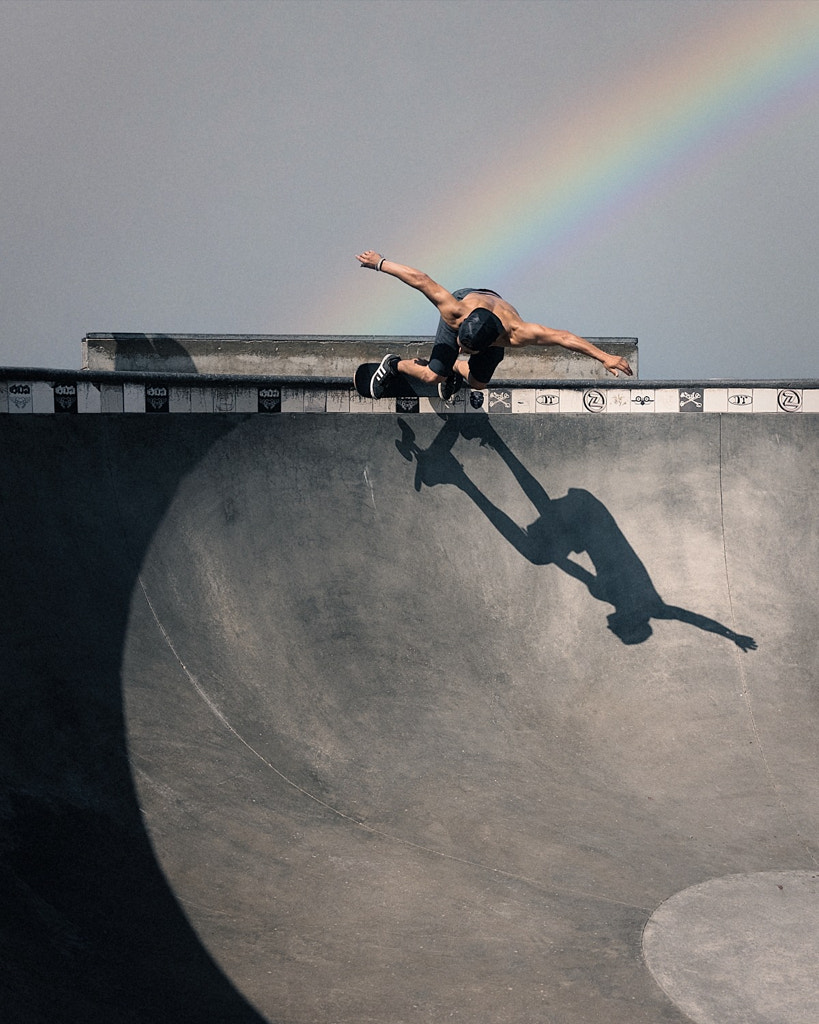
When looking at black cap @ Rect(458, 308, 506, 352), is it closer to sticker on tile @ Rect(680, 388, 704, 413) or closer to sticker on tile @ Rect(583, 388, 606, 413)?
sticker on tile @ Rect(583, 388, 606, 413)

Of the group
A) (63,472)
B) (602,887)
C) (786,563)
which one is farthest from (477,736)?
(63,472)

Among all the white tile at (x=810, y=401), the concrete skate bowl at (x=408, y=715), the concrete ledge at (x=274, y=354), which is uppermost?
the concrete ledge at (x=274, y=354)

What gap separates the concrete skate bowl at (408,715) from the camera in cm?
469

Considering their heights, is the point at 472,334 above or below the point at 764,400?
above

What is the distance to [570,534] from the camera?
8812 mm

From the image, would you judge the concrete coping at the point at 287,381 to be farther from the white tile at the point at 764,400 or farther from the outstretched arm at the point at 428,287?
the outstretched arm at the point at 428,287

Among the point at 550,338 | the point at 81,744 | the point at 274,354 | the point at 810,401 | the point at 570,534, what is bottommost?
the point at 81,744

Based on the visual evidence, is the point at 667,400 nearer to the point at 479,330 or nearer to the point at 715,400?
the point at 715,400

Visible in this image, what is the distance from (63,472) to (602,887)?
5613 mm

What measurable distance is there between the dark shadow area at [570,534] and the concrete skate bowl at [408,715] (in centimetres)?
3

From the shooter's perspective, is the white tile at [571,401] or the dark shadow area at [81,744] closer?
the dark shadow area at [81,744]

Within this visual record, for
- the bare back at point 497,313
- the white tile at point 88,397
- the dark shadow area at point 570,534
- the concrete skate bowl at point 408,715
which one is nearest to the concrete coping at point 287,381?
the white tile at point 88,397

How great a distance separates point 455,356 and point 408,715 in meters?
3.16

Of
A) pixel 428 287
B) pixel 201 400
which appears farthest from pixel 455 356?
pixel 201 400
